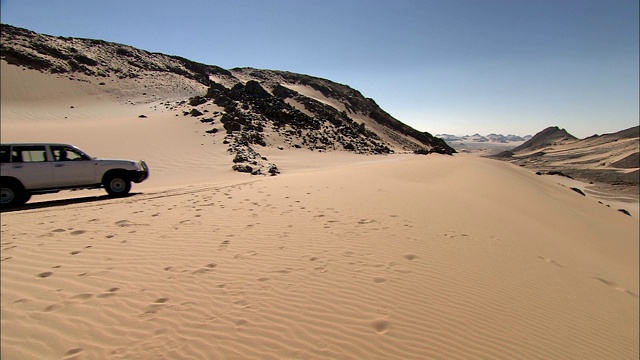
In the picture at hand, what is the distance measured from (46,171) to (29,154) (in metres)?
0.57

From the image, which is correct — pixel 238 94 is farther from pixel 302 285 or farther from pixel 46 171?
pixel 302 285

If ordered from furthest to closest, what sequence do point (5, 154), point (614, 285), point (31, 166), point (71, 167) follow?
point (71, 167) → point (31, 166) → point (5, 154) → point (614, 285)

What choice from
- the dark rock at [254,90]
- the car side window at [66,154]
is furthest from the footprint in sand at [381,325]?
the dark rock at [254,90]

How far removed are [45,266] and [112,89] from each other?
47.5 metres

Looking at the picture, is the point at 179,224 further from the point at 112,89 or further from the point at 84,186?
the point at 112,89

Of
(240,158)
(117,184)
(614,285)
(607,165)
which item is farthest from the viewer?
(607,165)

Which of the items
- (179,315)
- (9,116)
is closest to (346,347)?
(179,315)

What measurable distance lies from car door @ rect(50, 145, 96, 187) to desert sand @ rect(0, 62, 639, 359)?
0.68 metres

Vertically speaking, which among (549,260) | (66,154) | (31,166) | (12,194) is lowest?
(549,260)

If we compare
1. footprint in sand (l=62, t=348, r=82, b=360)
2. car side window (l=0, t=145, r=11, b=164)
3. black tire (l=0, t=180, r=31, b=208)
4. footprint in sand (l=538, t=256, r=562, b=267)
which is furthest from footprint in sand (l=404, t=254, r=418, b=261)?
car side window (l=0, t=145, r=11, b=164)

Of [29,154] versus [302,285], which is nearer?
[302,285]

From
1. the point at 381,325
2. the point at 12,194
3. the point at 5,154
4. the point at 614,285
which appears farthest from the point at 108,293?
the point at 614,285

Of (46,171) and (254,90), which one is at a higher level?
(254,90)

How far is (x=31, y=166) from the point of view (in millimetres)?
8258
